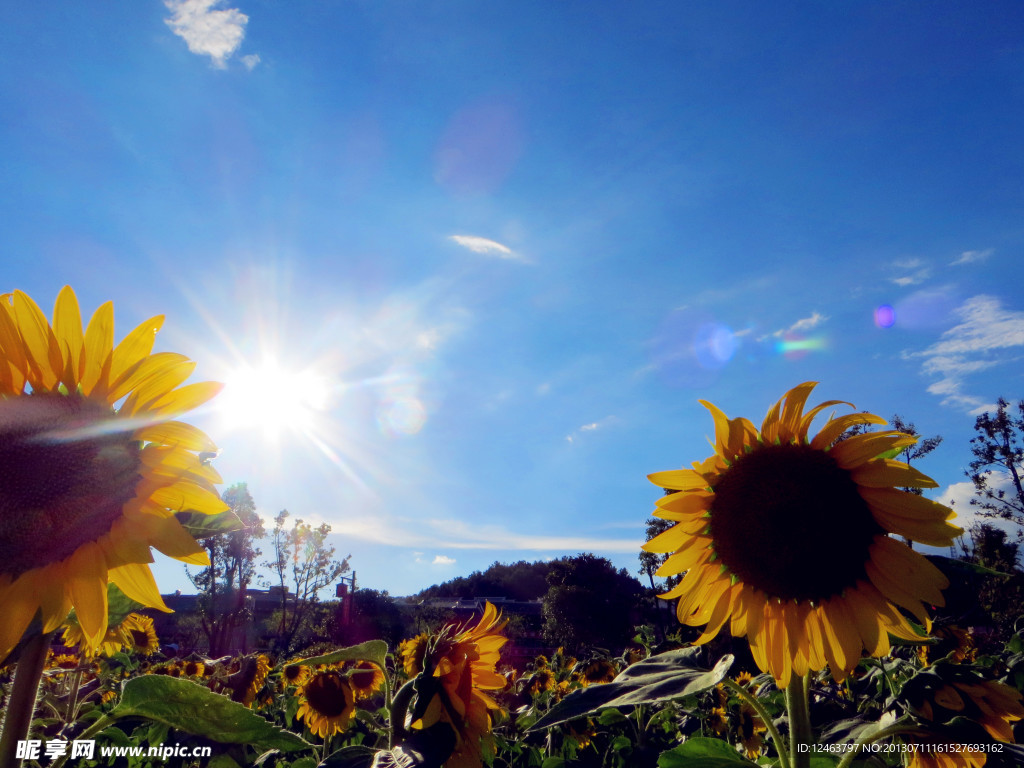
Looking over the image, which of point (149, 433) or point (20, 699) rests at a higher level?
point (149, 433)

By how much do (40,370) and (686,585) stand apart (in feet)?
7.05

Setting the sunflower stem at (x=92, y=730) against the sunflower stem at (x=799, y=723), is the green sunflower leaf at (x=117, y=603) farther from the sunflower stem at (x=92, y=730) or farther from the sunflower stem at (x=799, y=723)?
the sunflower stem at (x=799, y=723)

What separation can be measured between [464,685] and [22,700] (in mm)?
1155

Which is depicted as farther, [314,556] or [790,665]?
[314,556]

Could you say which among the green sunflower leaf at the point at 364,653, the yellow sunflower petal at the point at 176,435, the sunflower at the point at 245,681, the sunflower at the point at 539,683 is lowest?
the sunflower at the point at 539,683

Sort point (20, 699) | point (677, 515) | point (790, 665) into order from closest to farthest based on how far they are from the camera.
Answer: point (20, 699) → point (790, 665) → point (677, 515)

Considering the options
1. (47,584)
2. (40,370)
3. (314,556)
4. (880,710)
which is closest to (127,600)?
(47,584)

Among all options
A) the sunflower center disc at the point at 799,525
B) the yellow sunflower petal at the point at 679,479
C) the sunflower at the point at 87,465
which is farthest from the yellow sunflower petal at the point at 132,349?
the sunflower center disc at the point at 799,525

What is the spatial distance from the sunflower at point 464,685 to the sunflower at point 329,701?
11.3ft

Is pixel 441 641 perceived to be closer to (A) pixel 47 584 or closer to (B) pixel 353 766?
(B) pixel 353 766

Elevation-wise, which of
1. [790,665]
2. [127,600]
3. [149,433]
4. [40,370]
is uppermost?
[40,370]

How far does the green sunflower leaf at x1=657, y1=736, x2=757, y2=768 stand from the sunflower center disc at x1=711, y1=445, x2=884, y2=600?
1.96 feet

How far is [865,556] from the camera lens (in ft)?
6.89

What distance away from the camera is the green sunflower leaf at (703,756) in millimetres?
1682
